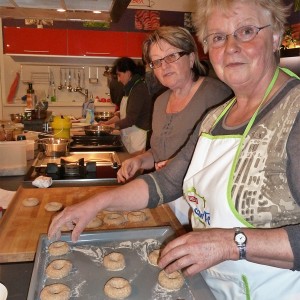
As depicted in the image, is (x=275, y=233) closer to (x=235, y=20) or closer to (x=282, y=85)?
(x=282, y=85)

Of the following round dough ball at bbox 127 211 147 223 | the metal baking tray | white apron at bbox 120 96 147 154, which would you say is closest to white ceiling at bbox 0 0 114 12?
round dough ball at bbox 127 211 147 223

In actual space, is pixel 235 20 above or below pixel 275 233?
above

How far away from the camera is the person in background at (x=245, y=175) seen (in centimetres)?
67

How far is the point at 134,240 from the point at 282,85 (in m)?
0.62

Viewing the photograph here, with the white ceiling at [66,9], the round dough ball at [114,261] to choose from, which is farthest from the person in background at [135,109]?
the round dough ball at [114,261]

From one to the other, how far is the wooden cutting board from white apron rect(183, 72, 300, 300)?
Result: 254 mm

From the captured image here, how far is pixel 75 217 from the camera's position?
0.98 meters

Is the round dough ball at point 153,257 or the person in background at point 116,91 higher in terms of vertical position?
the person in background at point 116,91

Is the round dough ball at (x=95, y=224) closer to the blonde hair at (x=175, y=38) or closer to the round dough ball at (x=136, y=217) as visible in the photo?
the round dough ball at (x=136, y=217)

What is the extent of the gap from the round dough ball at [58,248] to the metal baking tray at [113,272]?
0.05 ft

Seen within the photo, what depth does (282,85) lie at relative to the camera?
84 centimetres

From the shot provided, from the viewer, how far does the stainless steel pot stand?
214 centimetres

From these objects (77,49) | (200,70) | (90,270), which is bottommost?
(90,270)

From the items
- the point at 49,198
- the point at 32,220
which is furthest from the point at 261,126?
the point at 49,198
